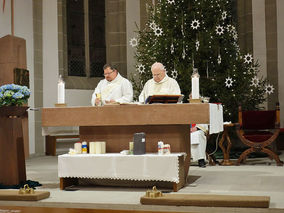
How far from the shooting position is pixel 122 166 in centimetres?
611

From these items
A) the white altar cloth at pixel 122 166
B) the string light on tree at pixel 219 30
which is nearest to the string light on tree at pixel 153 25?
the string light on tree at pixel 219 30

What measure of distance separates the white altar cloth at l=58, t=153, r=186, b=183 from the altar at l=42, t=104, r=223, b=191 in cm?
18

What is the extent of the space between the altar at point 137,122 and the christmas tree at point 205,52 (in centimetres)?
370

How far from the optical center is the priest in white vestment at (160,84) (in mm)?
7227

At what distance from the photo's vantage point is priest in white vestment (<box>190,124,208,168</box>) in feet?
27.7

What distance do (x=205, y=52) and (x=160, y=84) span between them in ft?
11.5

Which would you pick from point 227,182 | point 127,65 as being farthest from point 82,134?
point 127,65

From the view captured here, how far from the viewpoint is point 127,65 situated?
44.0 ft

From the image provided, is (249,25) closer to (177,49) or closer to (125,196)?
(177,49)

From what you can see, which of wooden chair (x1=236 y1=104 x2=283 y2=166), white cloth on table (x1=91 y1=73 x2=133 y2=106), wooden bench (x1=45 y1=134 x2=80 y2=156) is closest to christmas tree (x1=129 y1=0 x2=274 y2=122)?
wooden chair (x1=236 y1=104 x2=283 y2=166)

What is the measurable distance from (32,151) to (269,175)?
681cm

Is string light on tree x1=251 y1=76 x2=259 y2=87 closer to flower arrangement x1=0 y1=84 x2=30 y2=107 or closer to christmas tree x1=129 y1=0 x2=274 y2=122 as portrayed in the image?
christmas tree x1=129 y1=0 x2=274 y2=122

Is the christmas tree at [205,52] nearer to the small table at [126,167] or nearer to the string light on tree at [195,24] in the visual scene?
the string light on tree at [195,24]

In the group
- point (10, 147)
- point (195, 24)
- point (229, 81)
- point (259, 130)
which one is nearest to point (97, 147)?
point (10, 147)
